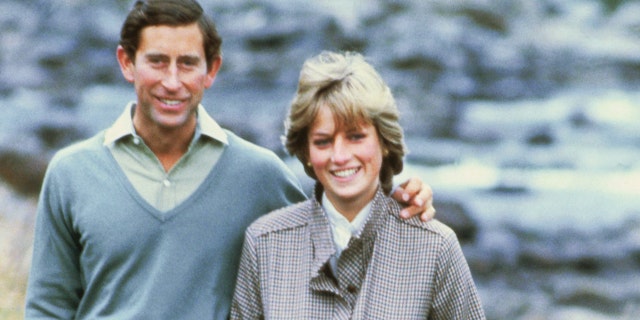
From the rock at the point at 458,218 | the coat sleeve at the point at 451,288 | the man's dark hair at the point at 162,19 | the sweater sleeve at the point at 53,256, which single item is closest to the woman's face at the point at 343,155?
the coat sleeve at the point at 451,288

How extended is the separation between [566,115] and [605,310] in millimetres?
1216

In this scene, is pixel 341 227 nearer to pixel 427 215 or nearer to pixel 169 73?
pixel 427 215

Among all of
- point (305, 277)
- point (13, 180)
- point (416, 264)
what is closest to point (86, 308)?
point (305, 277)

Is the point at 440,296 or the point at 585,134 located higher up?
the point at 585,134

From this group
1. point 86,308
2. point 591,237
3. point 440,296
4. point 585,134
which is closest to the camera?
point 440,296

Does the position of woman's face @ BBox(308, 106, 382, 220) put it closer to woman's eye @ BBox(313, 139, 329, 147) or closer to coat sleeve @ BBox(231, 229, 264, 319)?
woman's eye @ BBox(313, 139, 329, 147)

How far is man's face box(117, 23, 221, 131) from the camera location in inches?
87.9

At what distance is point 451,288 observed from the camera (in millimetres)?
2150

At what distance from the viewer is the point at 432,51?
19.5 feet

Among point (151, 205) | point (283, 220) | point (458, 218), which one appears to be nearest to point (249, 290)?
point (283, 220)

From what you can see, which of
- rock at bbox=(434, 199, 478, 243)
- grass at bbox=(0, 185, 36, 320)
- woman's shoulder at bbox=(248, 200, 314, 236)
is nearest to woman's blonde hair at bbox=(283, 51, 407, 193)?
woman's shoulder at bbox=(248, 200, 314, 236)

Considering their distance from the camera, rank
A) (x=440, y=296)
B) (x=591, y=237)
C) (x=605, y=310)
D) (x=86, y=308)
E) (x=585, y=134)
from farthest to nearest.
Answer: (x=585, y=134)
(x=591, y=237)
(x=605, y=310)
(x=86, y=308)
(x=440, y=296)

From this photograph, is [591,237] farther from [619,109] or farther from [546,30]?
[546,30]

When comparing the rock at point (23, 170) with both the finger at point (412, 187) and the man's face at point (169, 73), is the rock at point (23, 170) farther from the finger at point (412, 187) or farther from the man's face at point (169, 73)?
the finger at point (412, 187)
